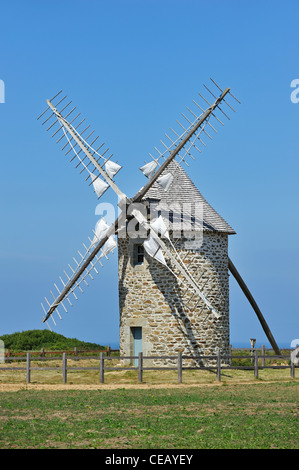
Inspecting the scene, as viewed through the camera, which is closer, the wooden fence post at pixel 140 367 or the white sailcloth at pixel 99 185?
the wooden fence post at pixel 140 367

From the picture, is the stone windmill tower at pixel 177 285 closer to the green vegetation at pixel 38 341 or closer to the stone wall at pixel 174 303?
the stone wall at pixel 174 303

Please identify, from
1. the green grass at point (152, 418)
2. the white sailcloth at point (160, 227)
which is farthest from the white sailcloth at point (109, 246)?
the green grass at point (152, 418)

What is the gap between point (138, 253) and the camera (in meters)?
25.8

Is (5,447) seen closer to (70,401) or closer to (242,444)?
(242,444)

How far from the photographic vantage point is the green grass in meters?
12.0

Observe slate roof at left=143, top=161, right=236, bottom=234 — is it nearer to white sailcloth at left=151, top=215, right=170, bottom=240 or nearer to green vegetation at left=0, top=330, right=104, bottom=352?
white sailcloth at left=151, top=215, right=170, bottom=240

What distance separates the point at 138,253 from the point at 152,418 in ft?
38.3

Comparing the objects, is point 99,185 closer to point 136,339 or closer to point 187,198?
point 187,198

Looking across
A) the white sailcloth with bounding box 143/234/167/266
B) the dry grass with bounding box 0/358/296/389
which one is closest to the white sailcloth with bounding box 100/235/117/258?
the white sailcloth with bounding box 143/234/167/266

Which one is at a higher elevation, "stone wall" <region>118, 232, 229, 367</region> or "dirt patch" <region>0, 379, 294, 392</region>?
"stone wall" <region>118, 232, 229, 367</region>

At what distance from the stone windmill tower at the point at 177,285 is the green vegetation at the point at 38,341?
14.8 metres

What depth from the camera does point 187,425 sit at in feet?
44.8

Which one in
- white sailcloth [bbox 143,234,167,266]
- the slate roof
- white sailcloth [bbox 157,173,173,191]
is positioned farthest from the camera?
the slate roof

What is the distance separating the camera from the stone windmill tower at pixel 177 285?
2456 cm
